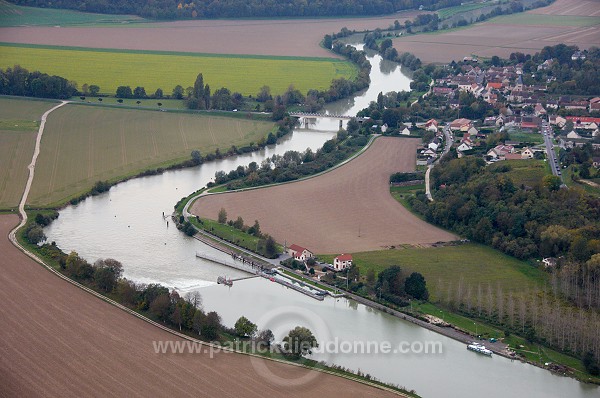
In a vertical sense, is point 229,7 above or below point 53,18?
above

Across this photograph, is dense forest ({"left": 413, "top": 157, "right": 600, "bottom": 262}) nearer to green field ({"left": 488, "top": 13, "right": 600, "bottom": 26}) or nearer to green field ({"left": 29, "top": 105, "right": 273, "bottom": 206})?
green field ({"left": 29, "top": 105, "right": 273, "bottom": 206})

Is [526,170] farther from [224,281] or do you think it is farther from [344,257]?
[224,281]

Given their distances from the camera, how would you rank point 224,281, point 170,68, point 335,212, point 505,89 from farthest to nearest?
1. point 170,68
2. point 505,89
3. point 335,212
4. point 224,281

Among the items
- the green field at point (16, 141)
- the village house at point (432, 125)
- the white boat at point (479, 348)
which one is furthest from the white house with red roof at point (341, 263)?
the village house at point (432, 125)

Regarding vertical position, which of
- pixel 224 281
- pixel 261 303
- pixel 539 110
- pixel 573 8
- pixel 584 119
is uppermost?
pixel 573 8

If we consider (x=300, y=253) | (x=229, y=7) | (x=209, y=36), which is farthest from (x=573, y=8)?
(x=300, y=253)

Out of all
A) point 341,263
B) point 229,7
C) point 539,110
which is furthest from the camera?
point 229,7

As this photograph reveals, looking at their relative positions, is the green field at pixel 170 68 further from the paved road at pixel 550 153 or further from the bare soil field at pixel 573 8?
the bare soil field at pixel 573 8
